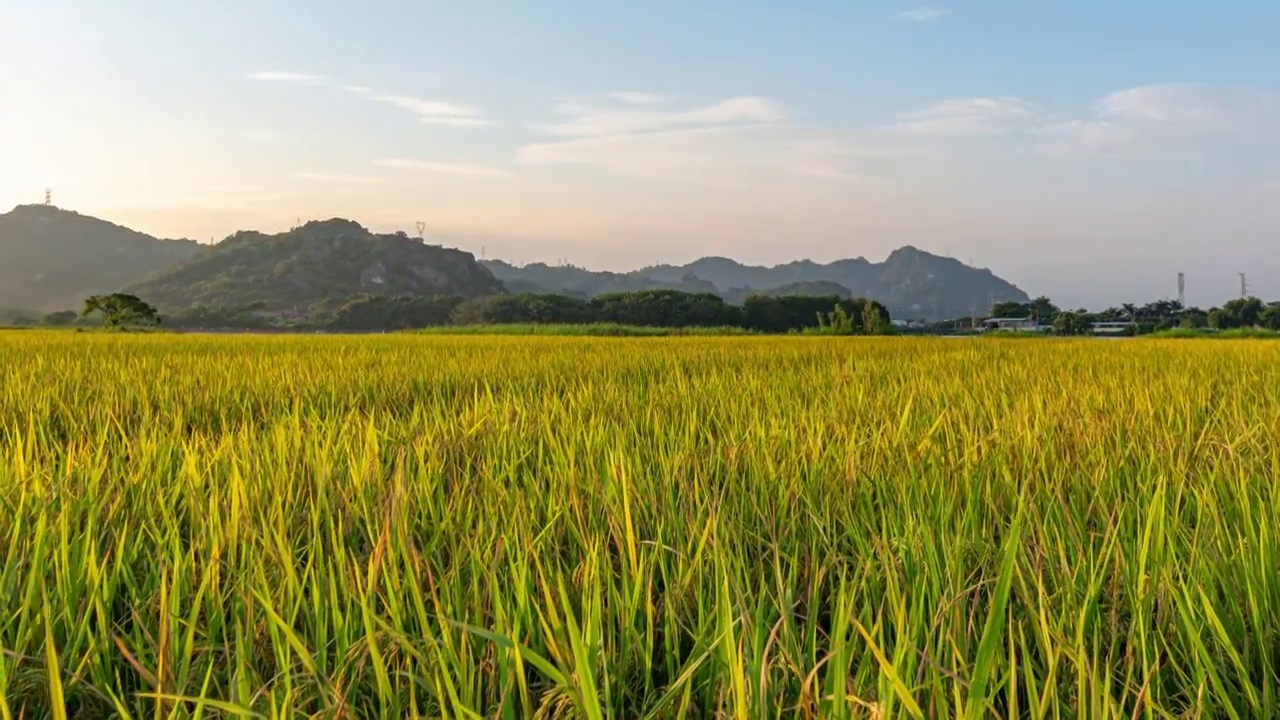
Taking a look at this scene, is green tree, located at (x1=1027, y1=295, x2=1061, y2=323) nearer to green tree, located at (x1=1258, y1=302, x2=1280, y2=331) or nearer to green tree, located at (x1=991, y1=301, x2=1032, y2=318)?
green tree, located at (x1=991, y1=301, x2=1032, y2=318)

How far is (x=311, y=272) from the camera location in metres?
140

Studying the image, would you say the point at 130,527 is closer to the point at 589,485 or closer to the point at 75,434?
the point at 589,485

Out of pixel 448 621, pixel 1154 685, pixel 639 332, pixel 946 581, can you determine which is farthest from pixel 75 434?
pixel 639 332

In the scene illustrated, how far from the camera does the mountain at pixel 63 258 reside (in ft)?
525

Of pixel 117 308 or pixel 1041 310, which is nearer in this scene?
pixel 117 308

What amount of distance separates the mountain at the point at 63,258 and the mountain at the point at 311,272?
15.9 meters

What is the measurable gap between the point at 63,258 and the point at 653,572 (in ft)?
731

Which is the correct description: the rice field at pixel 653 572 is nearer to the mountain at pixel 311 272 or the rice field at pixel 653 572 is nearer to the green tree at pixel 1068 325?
the green tree at pixel 1068 325

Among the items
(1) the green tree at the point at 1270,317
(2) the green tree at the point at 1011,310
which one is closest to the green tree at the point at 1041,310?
(2) the green tree at the point at 1011,310

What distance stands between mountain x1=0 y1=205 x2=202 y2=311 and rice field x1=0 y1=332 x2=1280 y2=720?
178505 millimetres

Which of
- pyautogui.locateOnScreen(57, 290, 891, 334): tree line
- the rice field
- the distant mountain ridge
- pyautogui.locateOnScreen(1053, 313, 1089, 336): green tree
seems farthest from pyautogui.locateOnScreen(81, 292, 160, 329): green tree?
the distant mountain ridge

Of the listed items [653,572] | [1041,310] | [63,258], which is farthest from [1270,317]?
[63,258]

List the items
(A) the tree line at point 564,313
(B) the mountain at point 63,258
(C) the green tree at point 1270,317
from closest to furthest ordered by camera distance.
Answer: (A) the tree line at point 564,313
(C) the green tree at point 1270,317
(B) the mountain at point 63,258

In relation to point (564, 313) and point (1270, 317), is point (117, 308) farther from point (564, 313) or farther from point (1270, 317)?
point (1270, 317)
